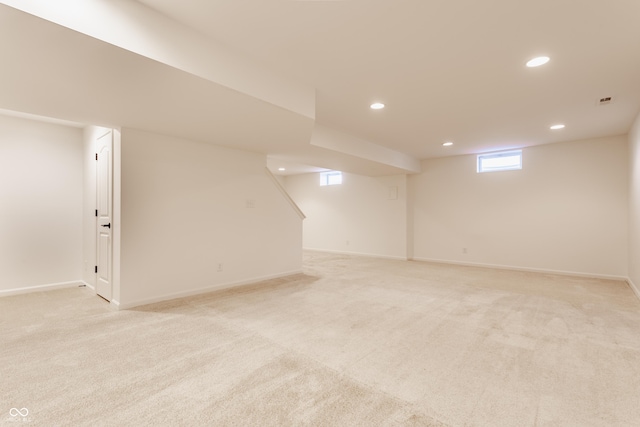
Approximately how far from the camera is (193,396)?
1.74 meters

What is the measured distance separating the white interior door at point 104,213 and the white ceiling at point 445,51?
95.2 inches

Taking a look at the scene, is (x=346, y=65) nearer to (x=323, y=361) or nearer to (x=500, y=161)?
(x=323, y=361)

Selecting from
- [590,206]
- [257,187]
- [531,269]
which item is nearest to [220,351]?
[257,187]

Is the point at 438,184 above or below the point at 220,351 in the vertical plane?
above

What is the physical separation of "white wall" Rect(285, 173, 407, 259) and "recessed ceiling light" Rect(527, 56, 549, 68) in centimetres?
477

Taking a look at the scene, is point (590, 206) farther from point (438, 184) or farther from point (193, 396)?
point (193, 396)

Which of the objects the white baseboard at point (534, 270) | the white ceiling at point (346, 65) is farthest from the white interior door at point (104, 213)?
the white baseboard at point (534, 270)

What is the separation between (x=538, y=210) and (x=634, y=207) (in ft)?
4.97

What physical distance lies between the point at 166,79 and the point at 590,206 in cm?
700

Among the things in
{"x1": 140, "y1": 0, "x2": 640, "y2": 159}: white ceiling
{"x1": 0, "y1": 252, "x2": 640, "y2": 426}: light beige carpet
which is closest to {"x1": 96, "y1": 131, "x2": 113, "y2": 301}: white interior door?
{"x1": 0, "y1": 252, "x2": 640, "y2": 426}: light beige carpet

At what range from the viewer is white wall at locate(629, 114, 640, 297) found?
4.00 metres

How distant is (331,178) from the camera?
930 cm

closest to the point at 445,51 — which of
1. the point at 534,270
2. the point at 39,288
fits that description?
the point at 534,270

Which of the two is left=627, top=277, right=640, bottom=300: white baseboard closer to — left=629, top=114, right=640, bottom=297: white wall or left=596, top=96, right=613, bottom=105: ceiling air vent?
left=629, top=114, right=640, bottom=297: white wall
